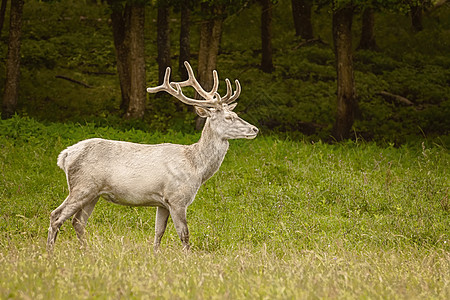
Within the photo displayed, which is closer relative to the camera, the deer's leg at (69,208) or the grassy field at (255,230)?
the grassy field at (255,230)

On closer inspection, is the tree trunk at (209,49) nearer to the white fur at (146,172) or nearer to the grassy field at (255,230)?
the grassy field at (255,230)

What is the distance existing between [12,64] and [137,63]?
343 centimetres

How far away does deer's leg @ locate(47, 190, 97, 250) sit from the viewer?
6723mm

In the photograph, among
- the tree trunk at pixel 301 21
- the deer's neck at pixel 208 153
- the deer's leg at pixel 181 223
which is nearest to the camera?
the deer's leg at pixel 181 223

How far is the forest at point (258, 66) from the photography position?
1510 centimetres

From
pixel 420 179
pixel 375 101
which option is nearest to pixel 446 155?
pixel 420 179

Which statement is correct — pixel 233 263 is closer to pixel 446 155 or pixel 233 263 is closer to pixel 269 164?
pixel 269 164

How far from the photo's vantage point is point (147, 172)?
6809 mm

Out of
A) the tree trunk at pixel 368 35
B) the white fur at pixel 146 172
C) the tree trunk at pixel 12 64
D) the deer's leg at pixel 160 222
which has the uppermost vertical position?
the tree trunk at pixel 368 35

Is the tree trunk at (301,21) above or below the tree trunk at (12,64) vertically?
above

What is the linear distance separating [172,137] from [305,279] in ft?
28.3

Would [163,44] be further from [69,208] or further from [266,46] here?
[69,208]

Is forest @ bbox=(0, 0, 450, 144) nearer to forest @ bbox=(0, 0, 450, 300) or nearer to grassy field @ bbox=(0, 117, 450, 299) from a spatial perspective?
forest @ bbox=(0, 0, 450, 300)

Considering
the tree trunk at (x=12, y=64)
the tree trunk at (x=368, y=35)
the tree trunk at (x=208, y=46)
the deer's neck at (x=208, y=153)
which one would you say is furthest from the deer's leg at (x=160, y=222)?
the tree trunk at (x=368, y=35)
